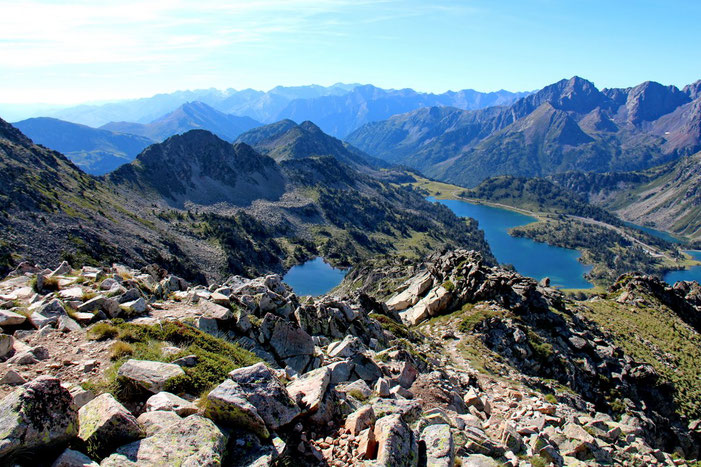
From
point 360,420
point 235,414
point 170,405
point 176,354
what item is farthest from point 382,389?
point 170,405

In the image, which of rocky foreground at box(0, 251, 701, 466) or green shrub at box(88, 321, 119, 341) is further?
green shrub at box(88, 321, 119, 341)

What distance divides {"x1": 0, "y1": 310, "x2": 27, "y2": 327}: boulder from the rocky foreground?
0.07 meters

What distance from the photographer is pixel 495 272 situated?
170 ft

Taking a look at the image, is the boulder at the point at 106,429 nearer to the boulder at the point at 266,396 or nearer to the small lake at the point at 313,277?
the boulder at the point at 266,396

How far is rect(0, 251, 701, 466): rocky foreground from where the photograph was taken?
29.7 feet

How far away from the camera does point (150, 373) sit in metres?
11.8

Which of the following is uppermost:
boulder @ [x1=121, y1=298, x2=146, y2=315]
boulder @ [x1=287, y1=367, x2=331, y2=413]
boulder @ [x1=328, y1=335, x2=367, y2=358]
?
boulder @ [x1=121, y1=298, x2=146, y2=315]

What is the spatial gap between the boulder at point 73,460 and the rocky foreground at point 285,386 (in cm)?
4

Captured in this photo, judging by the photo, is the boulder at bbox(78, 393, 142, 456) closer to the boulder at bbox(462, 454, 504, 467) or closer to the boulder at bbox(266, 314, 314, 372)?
the boulder at bbox(462, 454, 504, 467)

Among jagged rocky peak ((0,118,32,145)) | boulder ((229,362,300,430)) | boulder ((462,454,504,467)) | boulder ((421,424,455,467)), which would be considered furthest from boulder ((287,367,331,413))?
jagged rocky peak ((0,118,32,145))

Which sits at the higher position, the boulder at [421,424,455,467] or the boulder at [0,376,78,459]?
the boulder at [0,376,78,459]

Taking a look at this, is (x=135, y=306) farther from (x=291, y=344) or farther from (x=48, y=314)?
(x=291, y=344)

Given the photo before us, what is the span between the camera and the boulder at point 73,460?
25.8ft

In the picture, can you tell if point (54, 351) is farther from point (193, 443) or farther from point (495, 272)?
point (495, 272)
